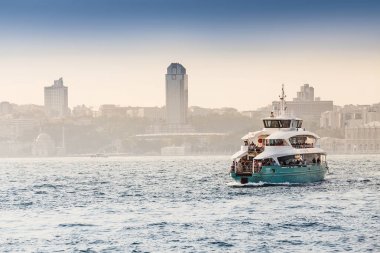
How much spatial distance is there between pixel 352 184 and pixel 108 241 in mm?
57340

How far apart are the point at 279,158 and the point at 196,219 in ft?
127

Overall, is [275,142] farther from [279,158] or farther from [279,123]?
[279,123]

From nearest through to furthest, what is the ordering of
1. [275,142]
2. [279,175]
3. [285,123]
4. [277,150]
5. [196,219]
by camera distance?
[196,219], [279,175], [277,150], [275,142], [285,123]

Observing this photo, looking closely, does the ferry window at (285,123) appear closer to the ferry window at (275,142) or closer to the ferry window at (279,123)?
the ferry window at (279,123)

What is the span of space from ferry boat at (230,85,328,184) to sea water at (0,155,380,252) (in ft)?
5.73

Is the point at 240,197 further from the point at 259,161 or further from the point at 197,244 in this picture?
the point at 197,244

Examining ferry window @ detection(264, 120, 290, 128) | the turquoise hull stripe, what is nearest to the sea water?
the turquoise hull stripe

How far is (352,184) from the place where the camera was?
383ft

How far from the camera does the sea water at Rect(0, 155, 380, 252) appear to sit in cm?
6169

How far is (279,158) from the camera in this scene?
371ft

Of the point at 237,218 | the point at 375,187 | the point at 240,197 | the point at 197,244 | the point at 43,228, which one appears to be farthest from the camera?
the point at 375,187

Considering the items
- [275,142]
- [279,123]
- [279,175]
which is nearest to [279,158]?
[275,142]

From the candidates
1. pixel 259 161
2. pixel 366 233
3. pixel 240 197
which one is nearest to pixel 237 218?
pixel 366 233

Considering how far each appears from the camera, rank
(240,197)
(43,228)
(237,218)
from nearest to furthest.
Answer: (43,228) → (237,218) → (240,197)
